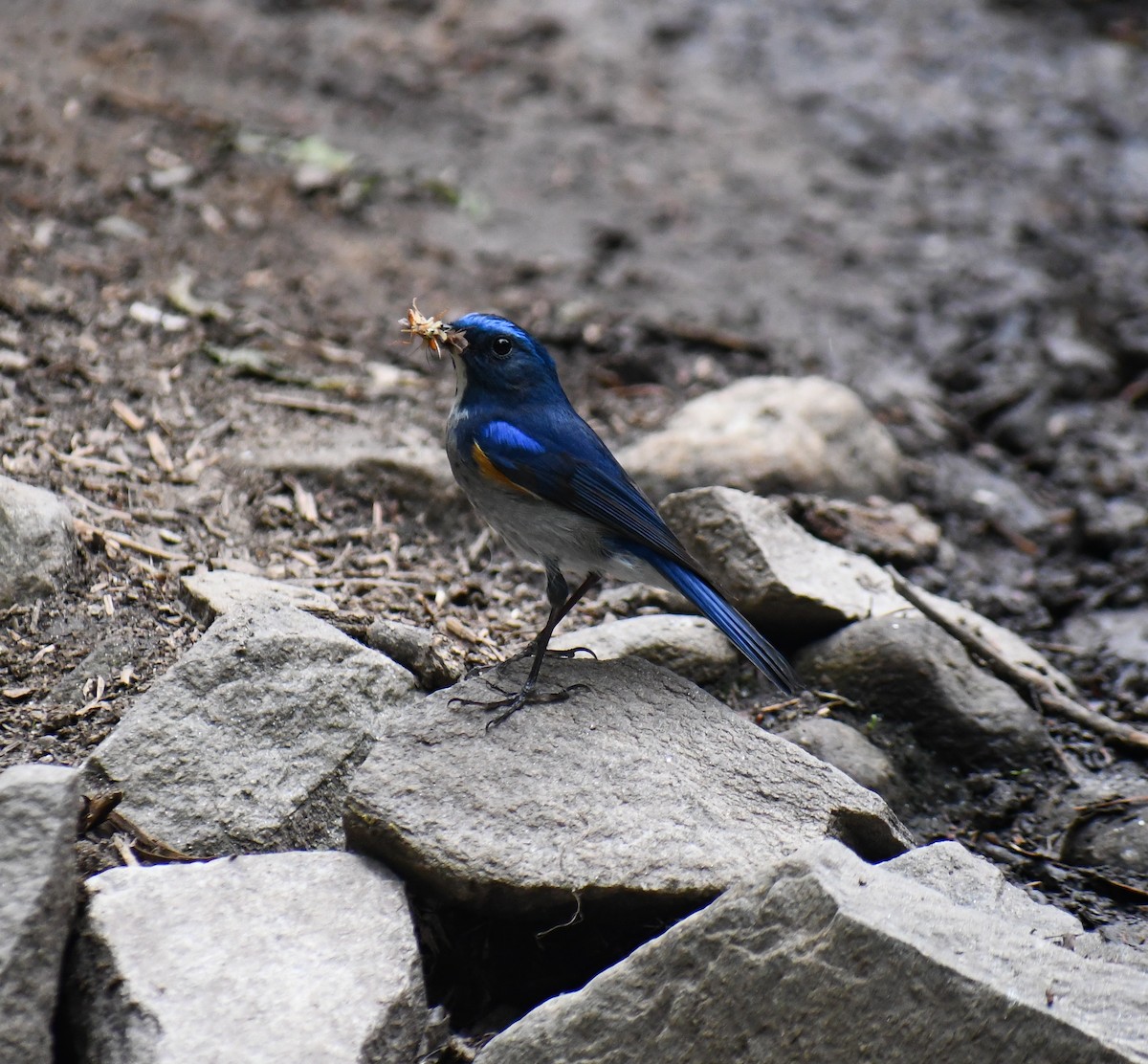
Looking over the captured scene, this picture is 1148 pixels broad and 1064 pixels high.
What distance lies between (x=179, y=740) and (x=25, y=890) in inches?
35.1

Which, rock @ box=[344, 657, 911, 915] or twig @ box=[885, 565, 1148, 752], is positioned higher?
rock @ box=[344, 657, 911, 915]

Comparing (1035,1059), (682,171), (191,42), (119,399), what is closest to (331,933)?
(1035,1059)

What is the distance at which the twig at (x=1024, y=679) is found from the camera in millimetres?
4715

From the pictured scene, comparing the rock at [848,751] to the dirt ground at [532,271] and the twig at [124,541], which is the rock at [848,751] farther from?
the twig at [124,541]

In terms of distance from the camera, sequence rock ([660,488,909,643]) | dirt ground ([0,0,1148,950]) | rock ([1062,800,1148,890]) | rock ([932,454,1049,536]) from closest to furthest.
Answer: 1. rock ([1062,800,1148,890])
2. rock ([660,488,909,643])
3. dirt ground ([0,0,1148,950])
4. rock ([932,454,1049,536])

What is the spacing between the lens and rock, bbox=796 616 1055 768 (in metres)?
4.47

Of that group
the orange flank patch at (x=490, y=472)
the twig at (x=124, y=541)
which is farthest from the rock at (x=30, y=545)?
the orange flank patch at (x=490, y=472)

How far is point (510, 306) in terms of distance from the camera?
7.24 m

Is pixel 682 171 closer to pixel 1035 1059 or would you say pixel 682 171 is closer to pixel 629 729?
pixel 629 729

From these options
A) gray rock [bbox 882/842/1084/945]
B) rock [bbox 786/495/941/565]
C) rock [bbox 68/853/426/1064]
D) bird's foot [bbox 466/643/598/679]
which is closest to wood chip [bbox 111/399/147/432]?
bird's foot [bbox 466/643/598/679]

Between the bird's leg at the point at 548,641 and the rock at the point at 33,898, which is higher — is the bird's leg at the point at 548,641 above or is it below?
below

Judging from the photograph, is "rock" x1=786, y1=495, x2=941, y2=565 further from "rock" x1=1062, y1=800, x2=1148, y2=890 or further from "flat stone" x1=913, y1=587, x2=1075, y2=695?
"rock" x1=1062, y1=800, x2=1148, y2=890

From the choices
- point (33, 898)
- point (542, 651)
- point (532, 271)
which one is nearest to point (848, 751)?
point (542, 651)

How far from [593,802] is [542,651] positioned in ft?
2.38
